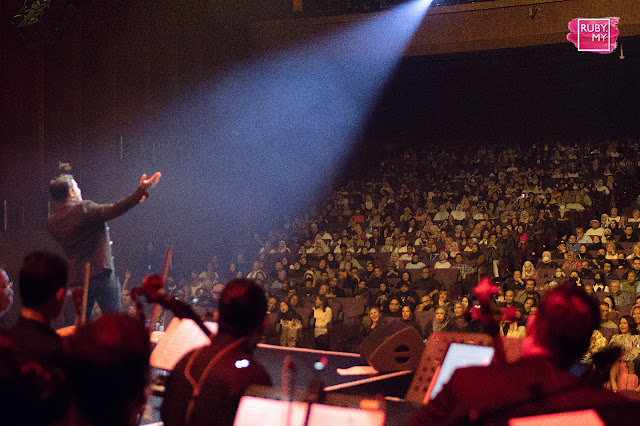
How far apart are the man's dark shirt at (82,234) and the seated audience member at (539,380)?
2414mm

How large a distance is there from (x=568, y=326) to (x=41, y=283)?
144 cm

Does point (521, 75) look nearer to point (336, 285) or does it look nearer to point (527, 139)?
point (527, 139)

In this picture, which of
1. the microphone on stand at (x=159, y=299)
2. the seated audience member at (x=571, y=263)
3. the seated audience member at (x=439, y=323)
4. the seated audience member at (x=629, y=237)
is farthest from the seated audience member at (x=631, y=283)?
the microphone on stand at (x=159, y=299)

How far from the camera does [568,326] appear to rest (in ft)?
4.52

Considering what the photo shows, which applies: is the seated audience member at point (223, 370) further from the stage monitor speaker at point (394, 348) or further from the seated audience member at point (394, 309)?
the seated audience member at point (394, 309)

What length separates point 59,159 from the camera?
7207mm

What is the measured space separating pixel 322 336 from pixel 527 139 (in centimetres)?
1019

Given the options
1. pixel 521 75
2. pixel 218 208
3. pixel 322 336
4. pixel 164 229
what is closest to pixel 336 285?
pixel 322 336

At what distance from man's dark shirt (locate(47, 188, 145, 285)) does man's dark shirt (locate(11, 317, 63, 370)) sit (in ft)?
5.12

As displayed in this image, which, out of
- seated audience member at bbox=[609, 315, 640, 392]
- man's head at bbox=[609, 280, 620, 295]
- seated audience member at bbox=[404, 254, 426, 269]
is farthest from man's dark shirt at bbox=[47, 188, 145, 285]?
seated audience member at bbox=[404, 254, 426, 269]

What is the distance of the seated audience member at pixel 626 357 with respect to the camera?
456 centimetres

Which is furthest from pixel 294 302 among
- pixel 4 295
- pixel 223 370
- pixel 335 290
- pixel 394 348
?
pixel 223 370

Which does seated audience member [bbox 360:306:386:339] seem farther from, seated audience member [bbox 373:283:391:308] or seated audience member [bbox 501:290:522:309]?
seated audience member [bbox 501:290:522:309]

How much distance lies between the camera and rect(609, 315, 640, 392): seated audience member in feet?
15.0
